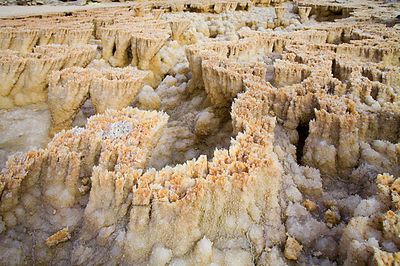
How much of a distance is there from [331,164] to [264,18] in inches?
355

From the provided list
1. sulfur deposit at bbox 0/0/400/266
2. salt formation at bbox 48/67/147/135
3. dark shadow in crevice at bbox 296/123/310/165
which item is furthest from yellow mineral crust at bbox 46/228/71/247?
dark shadow in crevice at bbox 296/123/310/165

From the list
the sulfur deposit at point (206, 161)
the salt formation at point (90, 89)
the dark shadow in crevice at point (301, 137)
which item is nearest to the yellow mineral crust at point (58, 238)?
the sulfur deposit at point (206, 161)

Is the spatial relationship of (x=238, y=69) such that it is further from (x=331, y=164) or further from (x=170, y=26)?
(x=170, y=26)

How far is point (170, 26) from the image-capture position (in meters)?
7.76

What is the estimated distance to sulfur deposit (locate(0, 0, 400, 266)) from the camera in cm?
214

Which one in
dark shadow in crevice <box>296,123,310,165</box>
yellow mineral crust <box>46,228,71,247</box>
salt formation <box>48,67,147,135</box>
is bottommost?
yellow mineral crust <box>46,228,71,247</box>

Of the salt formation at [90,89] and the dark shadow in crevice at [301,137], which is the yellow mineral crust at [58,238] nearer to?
the salt formation at [90,89]

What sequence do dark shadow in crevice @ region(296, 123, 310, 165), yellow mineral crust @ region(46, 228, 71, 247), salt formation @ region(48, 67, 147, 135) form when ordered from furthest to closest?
salt formation @ region(48, 67, 147, 135) < dark shadow in crevice @ region(296, 123, 310, 165) < yellow mineral crust @ region(46, 228, 71, 247)

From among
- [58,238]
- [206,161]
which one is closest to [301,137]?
[206,161]

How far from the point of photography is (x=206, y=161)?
2.44 m

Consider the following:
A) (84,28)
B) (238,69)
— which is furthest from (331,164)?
(84,28)

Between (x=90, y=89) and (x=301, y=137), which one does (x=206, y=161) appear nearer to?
(x=301, y=137)

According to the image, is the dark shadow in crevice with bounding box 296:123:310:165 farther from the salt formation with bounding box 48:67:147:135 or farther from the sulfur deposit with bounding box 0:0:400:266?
the salt formation with bounding box 48:67:147:135

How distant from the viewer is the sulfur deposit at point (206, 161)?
2145 millimetres
